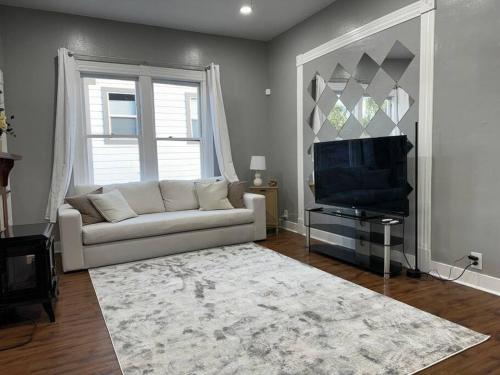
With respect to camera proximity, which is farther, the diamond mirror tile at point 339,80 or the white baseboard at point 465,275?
the diamond mirror tile at point 339,80

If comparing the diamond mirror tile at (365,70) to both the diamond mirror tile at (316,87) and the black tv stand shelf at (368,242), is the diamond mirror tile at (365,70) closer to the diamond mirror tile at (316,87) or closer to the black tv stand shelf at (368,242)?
the diamond mirror tile at (316,87)

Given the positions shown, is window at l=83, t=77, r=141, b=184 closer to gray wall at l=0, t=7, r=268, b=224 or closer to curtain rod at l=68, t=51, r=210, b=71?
curtain rod at l=68, t=51, r=210, b=71

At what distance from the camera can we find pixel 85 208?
12.4 feet

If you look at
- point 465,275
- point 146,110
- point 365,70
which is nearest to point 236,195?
point 146,110

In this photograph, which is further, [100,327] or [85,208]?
[85,208]

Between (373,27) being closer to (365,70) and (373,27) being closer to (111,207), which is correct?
(365,70)

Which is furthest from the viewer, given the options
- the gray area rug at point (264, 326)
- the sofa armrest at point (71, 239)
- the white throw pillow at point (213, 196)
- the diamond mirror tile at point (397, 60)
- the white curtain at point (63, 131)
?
the white throw pillow at point (213, 196)

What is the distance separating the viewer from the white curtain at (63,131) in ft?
13.8

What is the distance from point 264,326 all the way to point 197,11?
3.76 meters

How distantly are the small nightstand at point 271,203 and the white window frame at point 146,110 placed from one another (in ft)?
2.67

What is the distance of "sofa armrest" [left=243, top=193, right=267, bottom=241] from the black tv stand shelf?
66 centimetres

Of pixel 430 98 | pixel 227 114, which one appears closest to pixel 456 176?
pixel 430 98

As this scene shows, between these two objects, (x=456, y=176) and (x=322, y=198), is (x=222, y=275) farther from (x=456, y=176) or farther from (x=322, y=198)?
(x=456, y=176)

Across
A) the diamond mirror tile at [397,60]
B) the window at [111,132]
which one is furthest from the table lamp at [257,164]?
the diamond mirror tile at [397,60]
